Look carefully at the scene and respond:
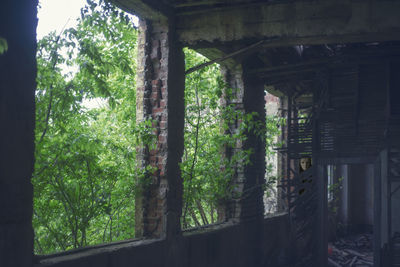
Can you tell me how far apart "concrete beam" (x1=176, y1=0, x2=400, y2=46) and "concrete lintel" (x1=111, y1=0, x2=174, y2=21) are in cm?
31

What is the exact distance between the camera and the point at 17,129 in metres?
4.24

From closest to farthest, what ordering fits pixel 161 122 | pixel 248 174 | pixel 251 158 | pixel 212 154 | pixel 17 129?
pixel 17 129 < pixel 161 122 < pixel 212 154 < pixel 248 174 < pixel 251 158

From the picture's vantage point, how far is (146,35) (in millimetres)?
7203

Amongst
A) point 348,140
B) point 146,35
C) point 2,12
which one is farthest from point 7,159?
point 348,140

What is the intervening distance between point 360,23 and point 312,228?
18.7 ft

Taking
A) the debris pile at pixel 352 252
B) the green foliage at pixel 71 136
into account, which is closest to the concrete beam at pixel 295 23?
the green foliage at pixel 71 136

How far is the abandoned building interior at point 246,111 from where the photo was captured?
4.30m

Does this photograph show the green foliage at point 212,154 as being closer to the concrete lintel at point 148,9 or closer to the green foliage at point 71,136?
the concrete lintel at point 148,9

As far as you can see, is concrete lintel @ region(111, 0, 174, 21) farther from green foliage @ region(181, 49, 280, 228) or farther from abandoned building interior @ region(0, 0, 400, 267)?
green foliage @ region(181, 49, 280, 228)

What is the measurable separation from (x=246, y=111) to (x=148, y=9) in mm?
3809

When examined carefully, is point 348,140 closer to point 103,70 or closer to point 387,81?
point 387,81

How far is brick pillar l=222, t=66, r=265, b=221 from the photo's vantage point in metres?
9.56

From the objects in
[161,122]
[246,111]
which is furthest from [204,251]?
[246,111]

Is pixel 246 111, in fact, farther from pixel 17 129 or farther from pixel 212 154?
pixel 17 129
